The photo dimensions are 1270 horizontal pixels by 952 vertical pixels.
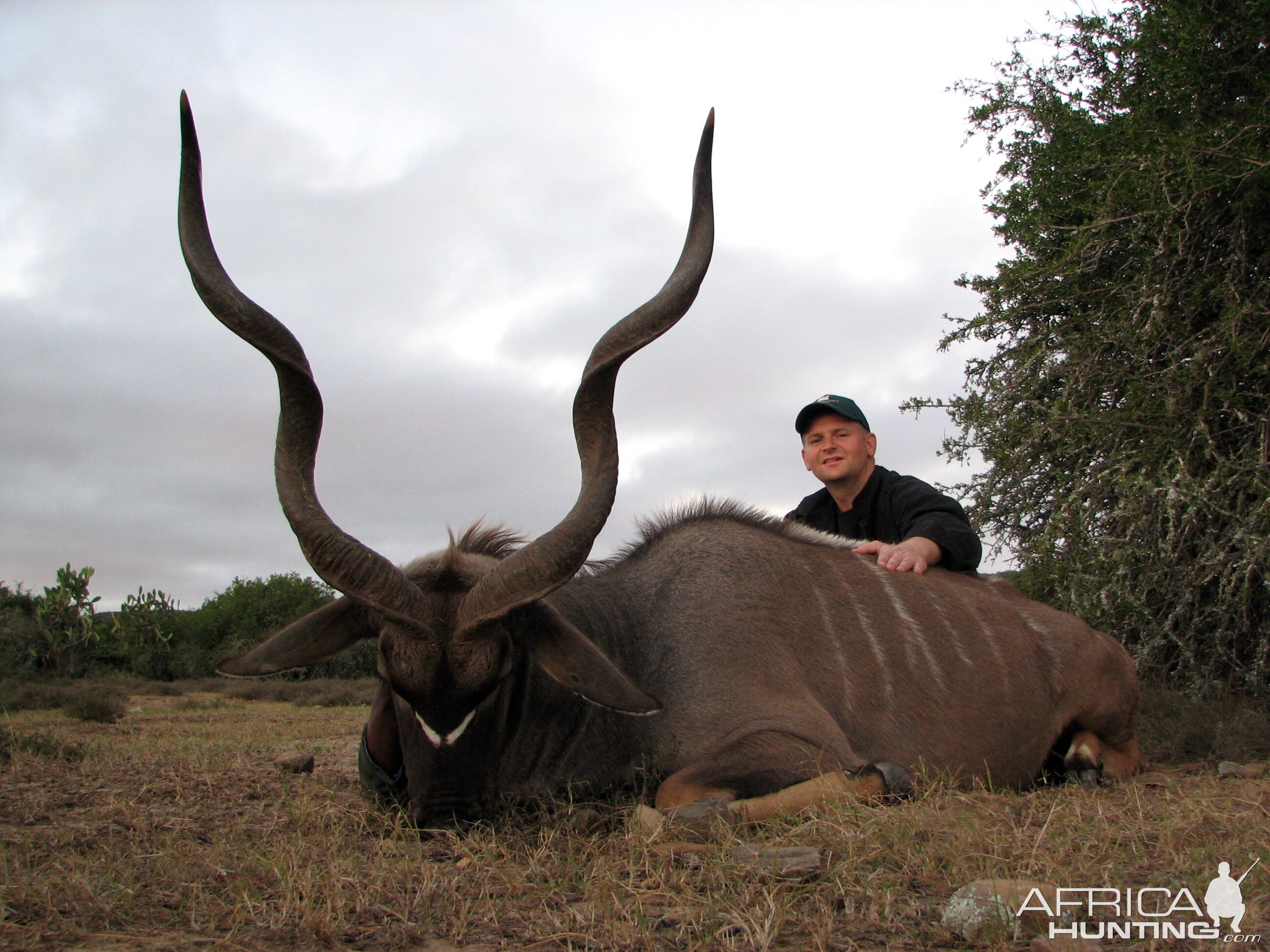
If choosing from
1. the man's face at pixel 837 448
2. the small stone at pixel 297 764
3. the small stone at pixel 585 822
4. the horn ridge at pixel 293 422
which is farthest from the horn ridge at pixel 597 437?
the small stone at pixel 297 764

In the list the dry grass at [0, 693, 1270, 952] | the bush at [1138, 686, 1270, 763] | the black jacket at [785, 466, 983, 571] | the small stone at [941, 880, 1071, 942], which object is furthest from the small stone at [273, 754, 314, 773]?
the bush at [1138, 686, 1270, 763]

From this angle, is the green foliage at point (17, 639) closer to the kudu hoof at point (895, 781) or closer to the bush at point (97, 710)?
the bush at point (97, 710)

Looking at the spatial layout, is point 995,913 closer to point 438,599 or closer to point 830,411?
point 438,599

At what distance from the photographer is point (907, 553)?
4723mm

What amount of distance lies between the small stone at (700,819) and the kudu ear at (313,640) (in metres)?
1.26

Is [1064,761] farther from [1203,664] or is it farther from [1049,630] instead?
[1203,664]

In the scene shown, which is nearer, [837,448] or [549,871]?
[549,871]

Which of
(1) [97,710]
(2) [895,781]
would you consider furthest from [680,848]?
(1) [97,710]

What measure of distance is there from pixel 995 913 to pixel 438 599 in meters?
1.96

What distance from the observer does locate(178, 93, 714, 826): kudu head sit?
3.12 meters

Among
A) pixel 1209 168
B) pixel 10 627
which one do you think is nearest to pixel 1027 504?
pixel 1209 168

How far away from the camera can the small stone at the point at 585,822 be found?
10.2ft

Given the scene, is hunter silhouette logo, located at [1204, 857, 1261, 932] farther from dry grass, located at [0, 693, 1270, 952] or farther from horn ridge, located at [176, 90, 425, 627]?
horn ridge, located at [176, 90, 425, 627]

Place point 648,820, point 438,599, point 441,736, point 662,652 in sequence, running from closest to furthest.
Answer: point 648,820 → point 441,736 → point 438,599 → point 662,652
